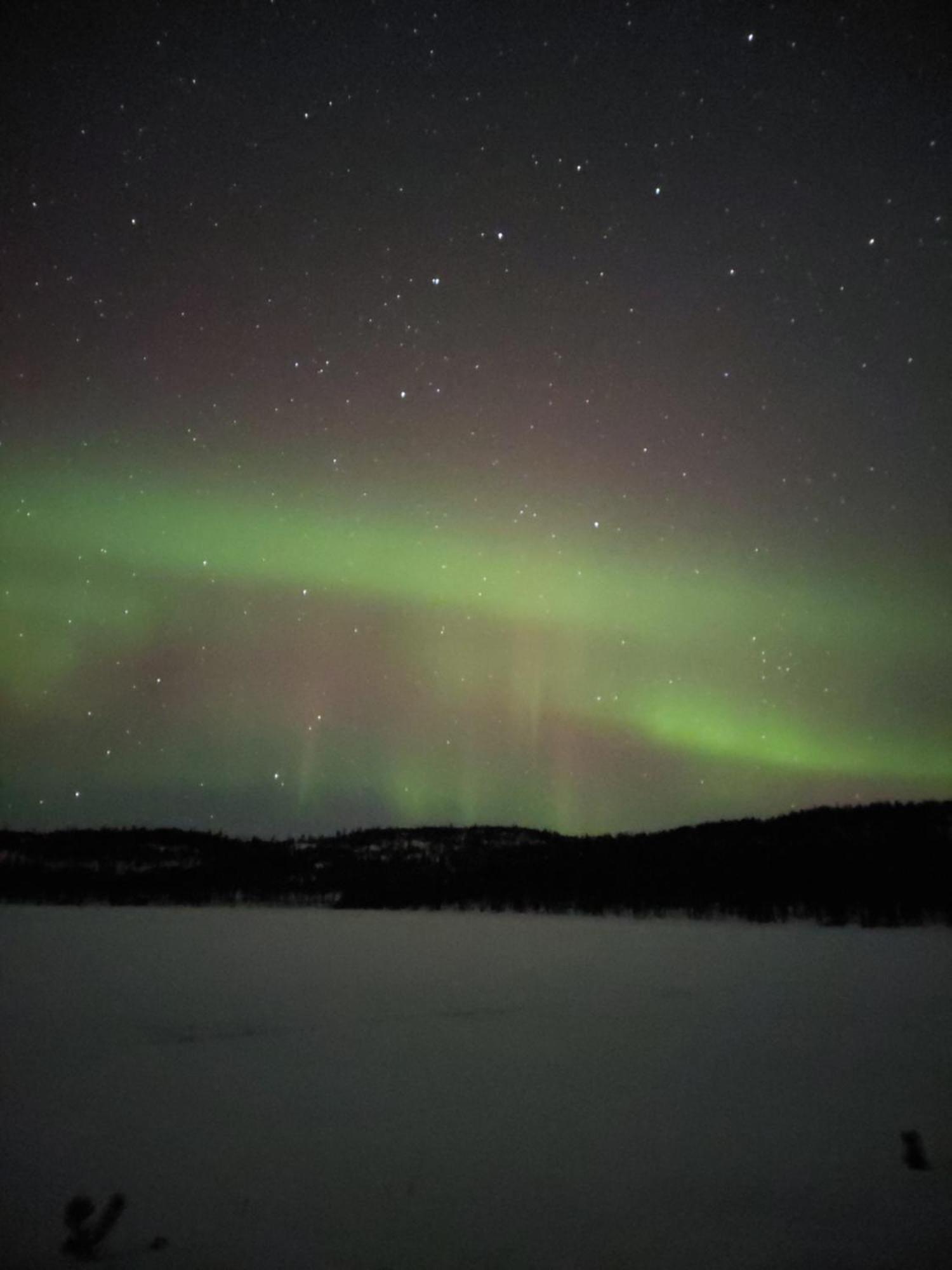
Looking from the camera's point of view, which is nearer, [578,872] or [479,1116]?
[479,1116]

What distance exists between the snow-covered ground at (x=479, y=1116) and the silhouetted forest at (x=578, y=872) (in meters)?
17.6

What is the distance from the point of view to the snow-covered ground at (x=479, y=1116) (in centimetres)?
510

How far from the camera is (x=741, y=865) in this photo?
39.9 metres

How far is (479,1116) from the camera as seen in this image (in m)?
7.19

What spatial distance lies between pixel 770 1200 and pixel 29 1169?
4855 mm

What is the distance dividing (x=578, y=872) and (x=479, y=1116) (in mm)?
35835

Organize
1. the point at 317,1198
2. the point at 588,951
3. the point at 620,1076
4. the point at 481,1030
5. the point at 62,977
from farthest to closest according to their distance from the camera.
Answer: the point at 588,951 < the point at 62,977 < the point at 481,1030 < the point at 620,1076 < the point at 317,1198

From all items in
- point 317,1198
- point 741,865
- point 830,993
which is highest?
point 741,865

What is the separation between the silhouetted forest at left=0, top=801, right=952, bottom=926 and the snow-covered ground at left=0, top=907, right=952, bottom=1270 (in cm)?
1760

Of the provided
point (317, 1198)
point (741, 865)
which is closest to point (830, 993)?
point (317, 1198)

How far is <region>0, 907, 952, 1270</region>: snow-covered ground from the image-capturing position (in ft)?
16.7

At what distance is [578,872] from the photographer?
41.9 meters

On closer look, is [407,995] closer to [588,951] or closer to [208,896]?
[588,951]

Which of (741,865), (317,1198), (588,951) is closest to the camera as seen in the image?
(317,1198)
